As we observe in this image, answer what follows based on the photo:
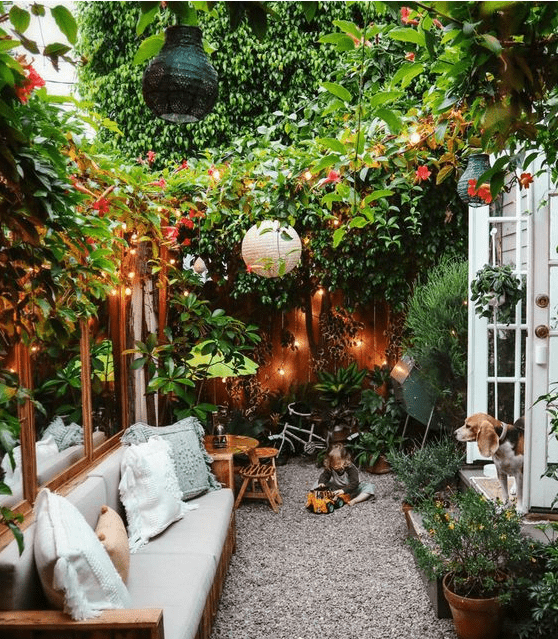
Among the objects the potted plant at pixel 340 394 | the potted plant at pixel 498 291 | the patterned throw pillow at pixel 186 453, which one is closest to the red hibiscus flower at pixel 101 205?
the patterned throw pillow at pixel 186 453

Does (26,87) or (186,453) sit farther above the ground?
(26,87)

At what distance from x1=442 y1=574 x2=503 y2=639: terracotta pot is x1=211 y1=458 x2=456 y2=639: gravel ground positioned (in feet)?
0.59

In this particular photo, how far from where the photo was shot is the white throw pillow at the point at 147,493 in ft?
9.81

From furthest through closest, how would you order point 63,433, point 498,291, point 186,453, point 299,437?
point 299,437
point 498,291
point 186,453
point 63,433

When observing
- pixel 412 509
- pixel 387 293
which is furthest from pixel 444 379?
pixel 387 293

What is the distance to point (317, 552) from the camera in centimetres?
382

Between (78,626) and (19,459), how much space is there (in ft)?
2.79

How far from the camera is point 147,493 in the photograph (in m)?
3.07

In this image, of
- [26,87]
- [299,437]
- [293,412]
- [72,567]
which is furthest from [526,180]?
[299,437]

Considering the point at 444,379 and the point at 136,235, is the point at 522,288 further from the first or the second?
the point at 136,235

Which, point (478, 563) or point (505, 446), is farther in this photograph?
point (505, 446)

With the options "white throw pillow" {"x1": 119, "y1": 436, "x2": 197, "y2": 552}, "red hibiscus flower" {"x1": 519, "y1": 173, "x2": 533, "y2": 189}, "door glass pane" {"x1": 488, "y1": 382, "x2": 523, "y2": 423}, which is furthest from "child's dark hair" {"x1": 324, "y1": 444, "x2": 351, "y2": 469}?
"red hibiscus flower" {"x1": 519, "y1": 173, "x2": 533, "y2": 189}

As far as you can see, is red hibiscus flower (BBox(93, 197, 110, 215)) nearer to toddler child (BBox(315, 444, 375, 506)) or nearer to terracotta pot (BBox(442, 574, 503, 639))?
terracotta pot (BBox(442, 574, 503, 639))

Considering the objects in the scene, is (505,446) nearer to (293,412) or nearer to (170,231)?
(170,231)
